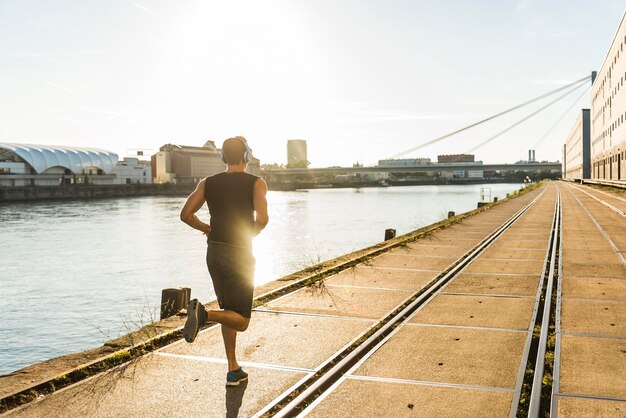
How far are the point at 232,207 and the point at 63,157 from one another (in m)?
157

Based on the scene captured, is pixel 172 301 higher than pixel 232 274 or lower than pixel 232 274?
lower

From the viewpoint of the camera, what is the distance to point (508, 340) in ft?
21.3

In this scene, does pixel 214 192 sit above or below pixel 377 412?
above

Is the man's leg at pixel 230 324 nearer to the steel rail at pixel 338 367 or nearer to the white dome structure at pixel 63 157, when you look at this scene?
the steel rail at pixel 338 367

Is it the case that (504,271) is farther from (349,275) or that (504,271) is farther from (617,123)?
(617,123)

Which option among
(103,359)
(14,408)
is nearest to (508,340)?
(103,359)

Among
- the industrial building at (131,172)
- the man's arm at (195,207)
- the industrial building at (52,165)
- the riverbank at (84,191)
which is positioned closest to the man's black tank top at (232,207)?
the man's arm at (195,207)

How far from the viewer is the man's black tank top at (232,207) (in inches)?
189

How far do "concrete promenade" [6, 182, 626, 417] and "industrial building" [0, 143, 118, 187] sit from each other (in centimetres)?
13568

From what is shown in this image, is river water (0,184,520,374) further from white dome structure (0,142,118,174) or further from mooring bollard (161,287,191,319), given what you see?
white dome structure (0,142,118,174)

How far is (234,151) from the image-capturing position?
193 inches

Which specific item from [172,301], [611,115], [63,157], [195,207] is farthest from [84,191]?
[195,207]

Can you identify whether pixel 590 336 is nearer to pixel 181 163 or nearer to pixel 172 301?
pixel 172 301

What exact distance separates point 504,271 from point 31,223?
4827 centimetres
